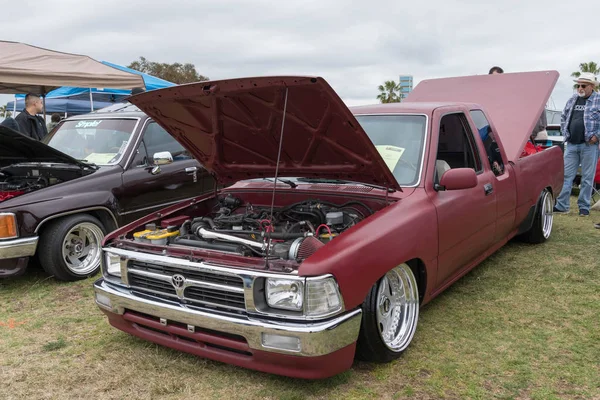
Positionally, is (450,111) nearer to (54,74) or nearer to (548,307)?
(548,307)

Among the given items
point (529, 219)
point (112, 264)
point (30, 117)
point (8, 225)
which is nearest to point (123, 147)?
point (8, 225)

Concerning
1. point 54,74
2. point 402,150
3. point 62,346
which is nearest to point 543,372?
point 402,150

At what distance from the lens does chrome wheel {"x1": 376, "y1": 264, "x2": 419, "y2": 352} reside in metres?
3.17

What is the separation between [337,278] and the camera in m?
2.58

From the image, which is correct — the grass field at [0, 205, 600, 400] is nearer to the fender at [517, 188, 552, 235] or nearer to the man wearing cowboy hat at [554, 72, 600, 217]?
the fender at [517, 188, 552, 235]

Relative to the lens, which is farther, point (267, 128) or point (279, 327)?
point (267, 128)

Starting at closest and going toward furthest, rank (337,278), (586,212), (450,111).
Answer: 1. (337,278)
2. (450,111)
3. (586,212)

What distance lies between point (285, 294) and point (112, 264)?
1326mm

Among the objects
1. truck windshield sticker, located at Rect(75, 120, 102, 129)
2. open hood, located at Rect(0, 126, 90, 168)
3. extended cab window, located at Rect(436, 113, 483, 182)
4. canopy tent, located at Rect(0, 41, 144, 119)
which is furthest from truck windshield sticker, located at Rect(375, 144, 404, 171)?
canopy tent, located at Rect(0, 41, 144, 119)

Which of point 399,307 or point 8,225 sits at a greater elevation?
point 8,225

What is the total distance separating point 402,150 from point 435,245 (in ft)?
2.58

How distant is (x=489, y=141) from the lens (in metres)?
4.68

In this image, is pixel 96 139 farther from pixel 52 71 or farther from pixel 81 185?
pixel 52 71

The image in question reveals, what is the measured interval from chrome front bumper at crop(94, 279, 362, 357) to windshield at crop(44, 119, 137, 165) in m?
3.23
